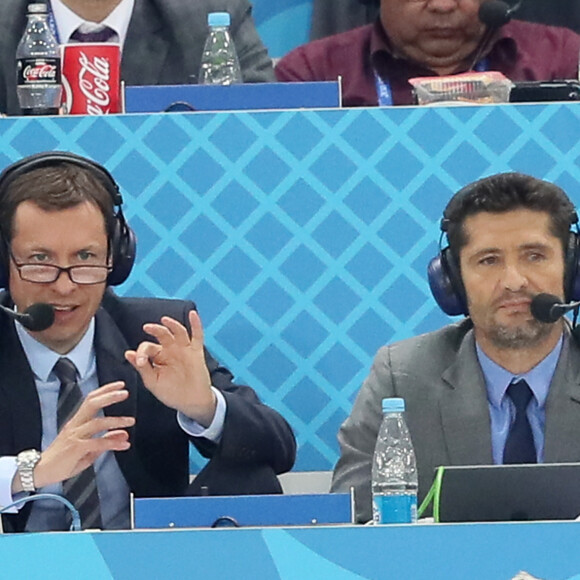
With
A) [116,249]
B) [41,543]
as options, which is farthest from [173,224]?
[41,543]

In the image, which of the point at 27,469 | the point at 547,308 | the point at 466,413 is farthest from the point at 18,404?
the point at 547,308

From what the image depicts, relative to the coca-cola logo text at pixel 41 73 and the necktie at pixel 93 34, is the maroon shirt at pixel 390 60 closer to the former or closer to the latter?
the necktie at pixel 93 34

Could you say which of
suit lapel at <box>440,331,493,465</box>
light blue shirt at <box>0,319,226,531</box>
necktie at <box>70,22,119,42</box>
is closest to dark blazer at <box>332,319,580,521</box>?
suit lapel at <box>440,331,493,465</box>

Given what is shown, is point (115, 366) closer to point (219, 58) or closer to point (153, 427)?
point (153, 427)

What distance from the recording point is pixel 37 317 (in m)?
2.97

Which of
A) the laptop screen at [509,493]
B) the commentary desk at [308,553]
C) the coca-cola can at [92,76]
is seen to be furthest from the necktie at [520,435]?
the coca-cola can at [92,76]

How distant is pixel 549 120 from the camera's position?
11.1ft

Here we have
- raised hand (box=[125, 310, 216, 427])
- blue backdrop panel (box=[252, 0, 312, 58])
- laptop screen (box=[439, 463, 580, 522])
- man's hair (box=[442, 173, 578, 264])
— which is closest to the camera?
laptop screen (box=[439, 463, 580, 522])

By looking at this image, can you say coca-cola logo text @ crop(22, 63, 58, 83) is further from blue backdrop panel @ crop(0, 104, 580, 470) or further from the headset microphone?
→ the headset microphone

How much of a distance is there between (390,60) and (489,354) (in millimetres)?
1118

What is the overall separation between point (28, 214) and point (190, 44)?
0.91 m

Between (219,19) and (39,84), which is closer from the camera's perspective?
(39,84)

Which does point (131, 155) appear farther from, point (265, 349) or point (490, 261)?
point (490, 261)

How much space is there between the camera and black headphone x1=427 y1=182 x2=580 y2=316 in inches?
120
